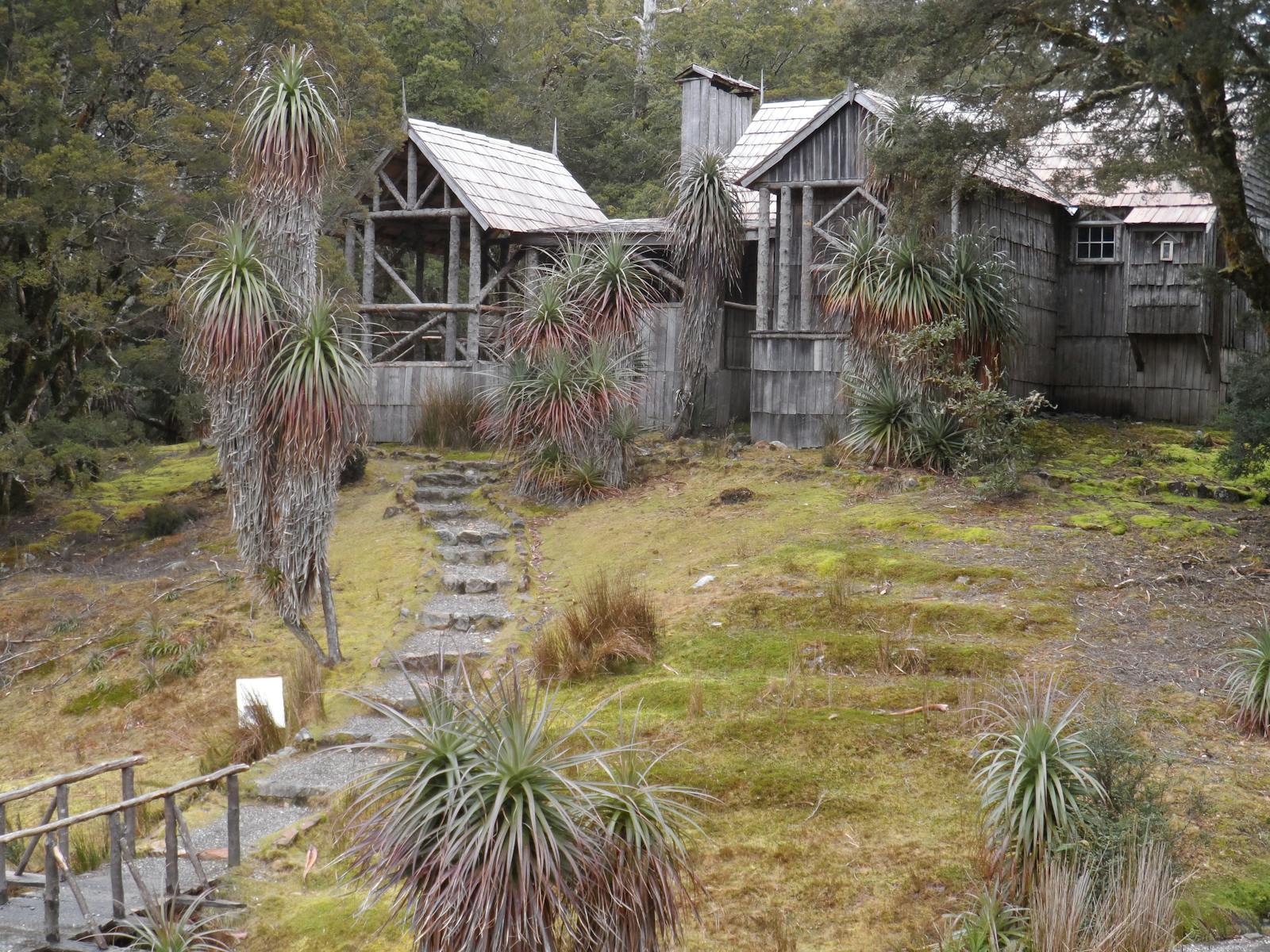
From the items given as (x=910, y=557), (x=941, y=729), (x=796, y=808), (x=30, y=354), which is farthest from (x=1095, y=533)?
(x=30, y=354)

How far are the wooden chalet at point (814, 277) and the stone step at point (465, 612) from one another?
5.58m

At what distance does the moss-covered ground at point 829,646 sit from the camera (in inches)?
273

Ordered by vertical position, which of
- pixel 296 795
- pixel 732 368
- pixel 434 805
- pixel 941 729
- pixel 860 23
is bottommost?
pixel 296 795

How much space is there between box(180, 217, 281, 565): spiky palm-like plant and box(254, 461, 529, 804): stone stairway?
5.86ft

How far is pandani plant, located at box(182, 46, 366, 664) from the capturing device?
1098 cm

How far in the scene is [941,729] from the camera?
331 inches

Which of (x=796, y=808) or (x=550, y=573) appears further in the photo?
(x=550, y=573)

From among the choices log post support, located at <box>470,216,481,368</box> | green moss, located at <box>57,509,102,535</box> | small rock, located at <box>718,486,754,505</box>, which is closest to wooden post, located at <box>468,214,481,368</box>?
log post support, located at <box>470,216,481,368</box>

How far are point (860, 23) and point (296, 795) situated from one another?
8421 millimetres

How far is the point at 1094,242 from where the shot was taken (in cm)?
2023

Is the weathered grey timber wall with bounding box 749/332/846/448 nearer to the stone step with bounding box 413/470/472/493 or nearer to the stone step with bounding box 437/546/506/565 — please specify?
the stone step with bounding box 413/470/472/493

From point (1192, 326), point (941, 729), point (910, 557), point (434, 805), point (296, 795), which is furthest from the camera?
point (1192, 326)

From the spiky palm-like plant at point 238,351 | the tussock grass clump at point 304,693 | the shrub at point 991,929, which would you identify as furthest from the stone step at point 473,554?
the shrub at point 991,929

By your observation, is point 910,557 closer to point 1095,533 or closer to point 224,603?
point 1095,533
